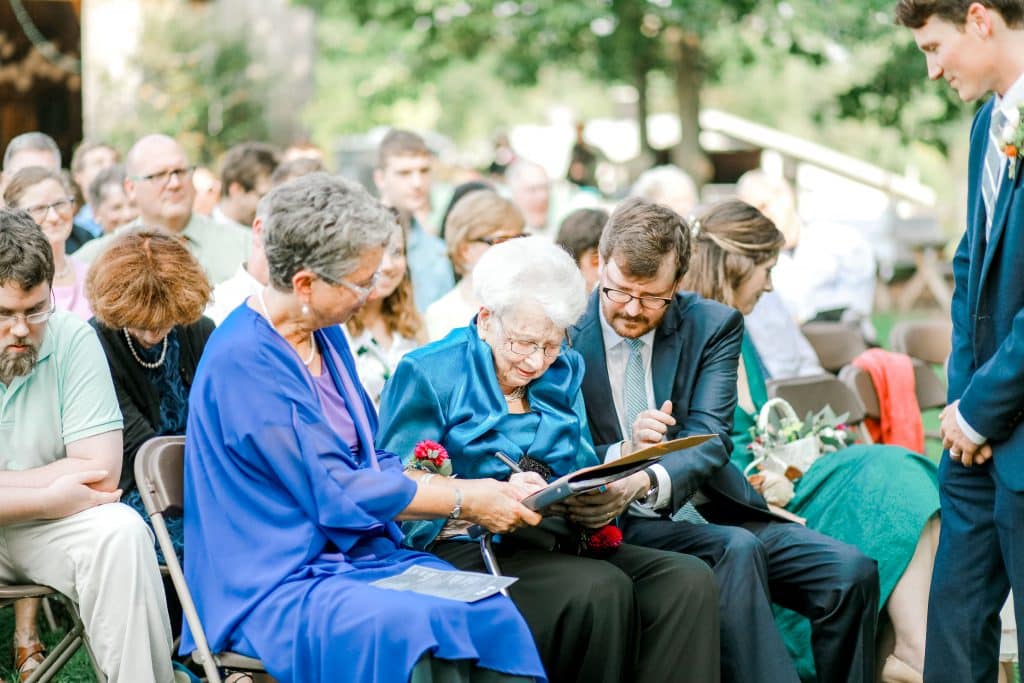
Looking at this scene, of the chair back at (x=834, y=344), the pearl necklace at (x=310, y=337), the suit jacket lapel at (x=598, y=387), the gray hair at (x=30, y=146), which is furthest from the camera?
the gray hair at (x=30, y=146)

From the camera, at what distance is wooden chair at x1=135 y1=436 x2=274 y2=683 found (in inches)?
141

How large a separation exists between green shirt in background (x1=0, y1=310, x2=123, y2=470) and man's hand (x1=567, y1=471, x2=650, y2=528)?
55.9 inches

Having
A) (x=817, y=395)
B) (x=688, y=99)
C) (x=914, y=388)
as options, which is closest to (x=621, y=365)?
(x=817, y=395)

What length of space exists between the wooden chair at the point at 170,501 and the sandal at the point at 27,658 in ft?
4.19

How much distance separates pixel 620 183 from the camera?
75.2 feet

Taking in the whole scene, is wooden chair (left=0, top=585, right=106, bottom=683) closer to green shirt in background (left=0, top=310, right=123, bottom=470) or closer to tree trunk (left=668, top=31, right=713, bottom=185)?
green shirt in background (left=0, top=310, right=123, bottom=470)

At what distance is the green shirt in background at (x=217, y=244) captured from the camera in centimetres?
679

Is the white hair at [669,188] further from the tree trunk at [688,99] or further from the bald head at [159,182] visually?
the tree trunk at [688,99]

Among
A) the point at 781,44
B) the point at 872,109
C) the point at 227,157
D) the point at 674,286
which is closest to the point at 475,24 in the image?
the point at 781,44

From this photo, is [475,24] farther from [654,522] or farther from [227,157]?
[654,522]

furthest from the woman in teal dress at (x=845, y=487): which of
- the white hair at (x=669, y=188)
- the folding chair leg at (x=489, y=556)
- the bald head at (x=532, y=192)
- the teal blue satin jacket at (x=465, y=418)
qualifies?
the bald head at (x=532, y=192)

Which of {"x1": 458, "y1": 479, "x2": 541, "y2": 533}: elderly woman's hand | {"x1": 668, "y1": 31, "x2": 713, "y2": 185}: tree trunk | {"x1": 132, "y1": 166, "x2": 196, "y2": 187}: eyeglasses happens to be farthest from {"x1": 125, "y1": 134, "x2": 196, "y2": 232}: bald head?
{"x1": 668, "y1": 31, "x2": 713, "y2": 185}: tree trunk

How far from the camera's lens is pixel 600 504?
4.07 metres

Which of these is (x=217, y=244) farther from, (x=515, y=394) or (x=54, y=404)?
(x=515, y=394)
